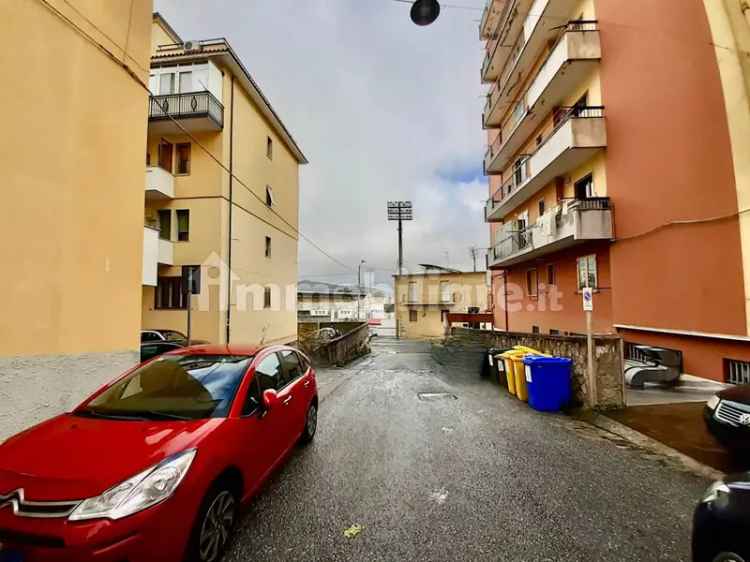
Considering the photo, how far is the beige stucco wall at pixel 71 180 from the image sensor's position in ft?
14.8

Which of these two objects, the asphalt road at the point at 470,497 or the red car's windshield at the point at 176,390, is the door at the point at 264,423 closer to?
the red car's windshield at the point at 176,390

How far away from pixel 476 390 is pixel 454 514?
5.72 meters

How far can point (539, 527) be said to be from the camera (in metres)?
2.93

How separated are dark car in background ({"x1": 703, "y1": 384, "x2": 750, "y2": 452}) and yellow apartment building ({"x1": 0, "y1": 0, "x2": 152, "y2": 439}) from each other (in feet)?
26.8

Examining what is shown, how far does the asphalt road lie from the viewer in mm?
2688

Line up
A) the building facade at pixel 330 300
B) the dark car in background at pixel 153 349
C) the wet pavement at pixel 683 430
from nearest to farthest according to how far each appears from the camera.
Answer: the wet pavement at pixel 683 430 → the dark car in background at pixel 153 349 → the building facade at pixel 330 300

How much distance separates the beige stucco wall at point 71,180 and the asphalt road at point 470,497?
375 centimetres

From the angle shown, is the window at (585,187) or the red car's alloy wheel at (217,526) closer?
the red car's alloy wheel at (217,526)

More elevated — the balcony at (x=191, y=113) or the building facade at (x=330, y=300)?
the balcony at (x=191, y=113)

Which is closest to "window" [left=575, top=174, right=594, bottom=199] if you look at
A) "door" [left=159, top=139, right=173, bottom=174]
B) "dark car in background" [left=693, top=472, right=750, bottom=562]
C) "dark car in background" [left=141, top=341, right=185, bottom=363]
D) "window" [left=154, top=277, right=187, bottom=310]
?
"dark car in background" [left=693, top=472, right=750, bottom=562]

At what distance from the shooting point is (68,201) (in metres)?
5.11

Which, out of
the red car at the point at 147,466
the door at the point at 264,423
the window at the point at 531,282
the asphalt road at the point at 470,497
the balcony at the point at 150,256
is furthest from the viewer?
the window at the point at 531,282

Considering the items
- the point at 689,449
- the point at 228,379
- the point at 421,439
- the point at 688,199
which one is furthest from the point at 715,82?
the point at 228,379

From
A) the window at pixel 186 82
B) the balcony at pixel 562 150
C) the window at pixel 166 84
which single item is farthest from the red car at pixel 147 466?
the window at pixel 166 84
